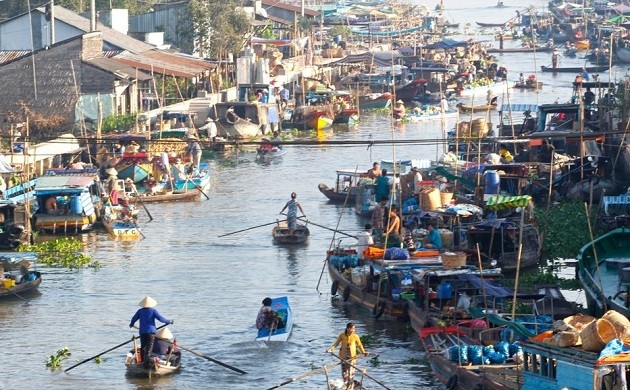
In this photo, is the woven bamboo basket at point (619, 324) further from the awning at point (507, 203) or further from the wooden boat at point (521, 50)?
the wooden boat at point (521, 50)

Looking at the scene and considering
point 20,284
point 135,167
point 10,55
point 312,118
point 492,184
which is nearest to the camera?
point 20,284

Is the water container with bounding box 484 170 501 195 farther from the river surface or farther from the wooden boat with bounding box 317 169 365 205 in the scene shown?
the wooden boat with bounding box 317 169 365 205

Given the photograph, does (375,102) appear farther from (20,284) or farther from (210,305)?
(20,284)

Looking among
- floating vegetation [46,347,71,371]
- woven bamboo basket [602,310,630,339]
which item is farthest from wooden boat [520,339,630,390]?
floating vegetation [46,347,71,371]

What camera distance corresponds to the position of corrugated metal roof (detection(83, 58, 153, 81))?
46031 mm

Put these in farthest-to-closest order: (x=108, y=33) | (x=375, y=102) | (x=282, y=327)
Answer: (x=375, y=102) < (x=108, y=33) < (x=282, y=327)

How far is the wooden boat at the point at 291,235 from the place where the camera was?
31047 millimetres

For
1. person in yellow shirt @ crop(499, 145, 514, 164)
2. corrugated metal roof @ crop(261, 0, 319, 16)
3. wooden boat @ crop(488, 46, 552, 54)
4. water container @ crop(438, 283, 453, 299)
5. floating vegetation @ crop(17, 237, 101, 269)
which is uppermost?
corrugated metal roof @ crop(261, 0, 319, 16)

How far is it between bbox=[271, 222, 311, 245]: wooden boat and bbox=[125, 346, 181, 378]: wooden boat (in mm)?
10418

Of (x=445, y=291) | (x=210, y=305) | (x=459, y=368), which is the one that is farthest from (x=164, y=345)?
(x=210, y=305)

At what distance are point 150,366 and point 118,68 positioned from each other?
2716 cm

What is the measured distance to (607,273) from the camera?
946 inches

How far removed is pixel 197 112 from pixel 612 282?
27197mm

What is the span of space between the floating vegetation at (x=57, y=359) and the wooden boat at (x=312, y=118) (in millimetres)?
29287
